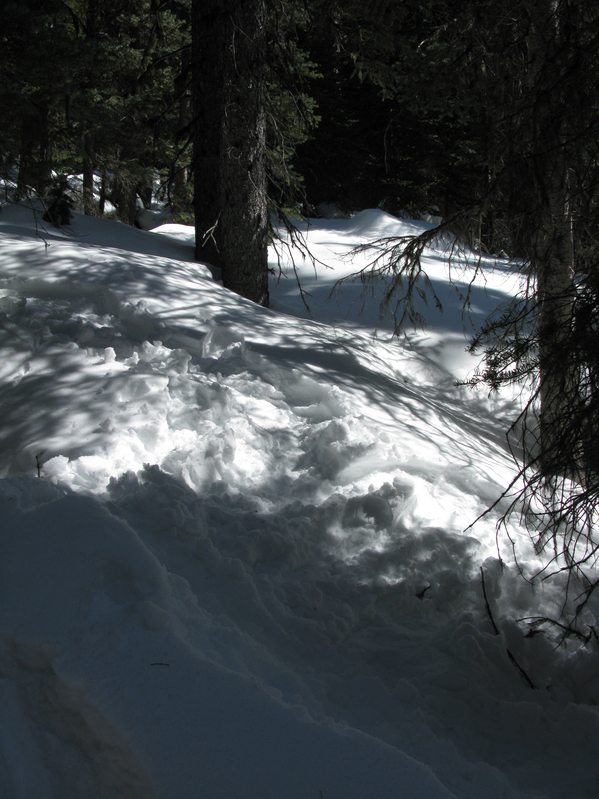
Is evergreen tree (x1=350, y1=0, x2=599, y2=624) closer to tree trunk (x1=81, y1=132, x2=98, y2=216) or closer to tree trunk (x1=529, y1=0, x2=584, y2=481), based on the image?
tree trunk (x1=529, y1=0, x2=584, y2=481)

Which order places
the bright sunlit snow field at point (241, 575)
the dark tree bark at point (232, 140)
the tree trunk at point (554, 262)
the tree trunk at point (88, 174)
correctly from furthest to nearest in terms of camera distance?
the tree trunk at point (88, 174)
the dark tree bark at point (232, 140)
the tree trunk at point (554, 262)
the bright sunlit snow field at point (241, 575)

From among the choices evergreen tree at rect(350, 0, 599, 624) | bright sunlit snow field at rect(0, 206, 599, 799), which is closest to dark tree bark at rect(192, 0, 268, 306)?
bright sunlit snow field at rect(0, 206, 599, 799)

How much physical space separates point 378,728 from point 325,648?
1.60 feet

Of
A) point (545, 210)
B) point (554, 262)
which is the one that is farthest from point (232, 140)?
point (545, 210)

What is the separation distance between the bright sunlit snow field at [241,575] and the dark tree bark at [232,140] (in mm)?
1691

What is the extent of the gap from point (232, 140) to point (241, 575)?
5845 mm

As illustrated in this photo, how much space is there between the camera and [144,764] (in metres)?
1.68

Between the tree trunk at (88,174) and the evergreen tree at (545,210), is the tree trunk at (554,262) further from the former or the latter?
the tree trunk at (88,174)

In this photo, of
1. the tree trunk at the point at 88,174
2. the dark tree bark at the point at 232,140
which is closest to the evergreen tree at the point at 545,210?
the dark tree bark at the point at 232,140

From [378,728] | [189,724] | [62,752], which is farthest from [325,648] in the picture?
[62,752]

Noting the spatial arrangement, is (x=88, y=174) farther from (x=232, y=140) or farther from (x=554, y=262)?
(x=554, y=262)

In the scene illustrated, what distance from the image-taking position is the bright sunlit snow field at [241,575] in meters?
1.80

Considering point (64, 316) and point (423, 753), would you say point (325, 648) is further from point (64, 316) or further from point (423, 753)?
point (64, 316)

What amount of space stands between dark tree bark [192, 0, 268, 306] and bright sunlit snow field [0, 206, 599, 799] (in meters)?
1.69
